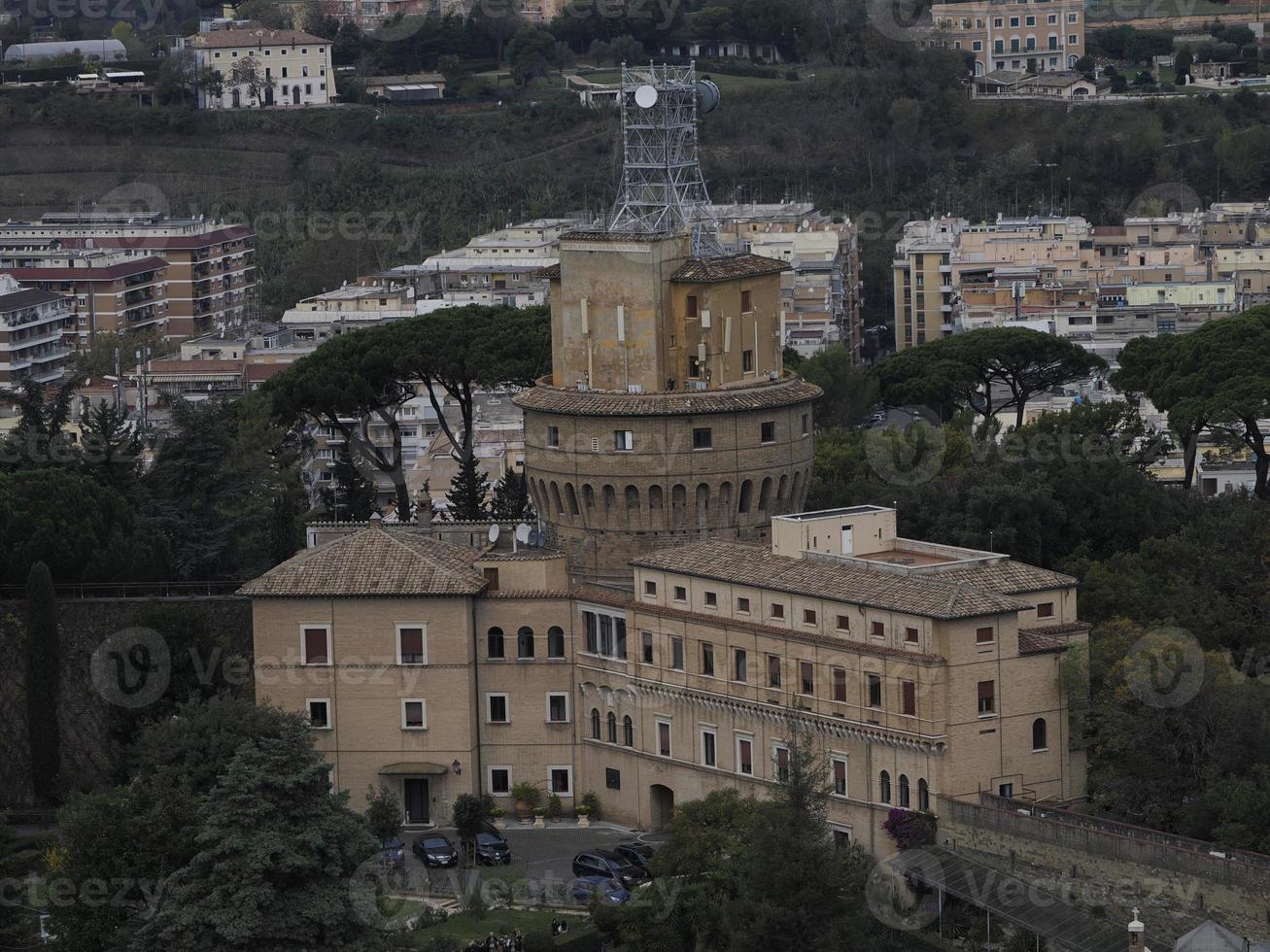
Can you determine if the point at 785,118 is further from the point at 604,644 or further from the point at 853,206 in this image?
the point at 604,644

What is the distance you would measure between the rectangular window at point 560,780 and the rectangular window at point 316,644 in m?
4.61

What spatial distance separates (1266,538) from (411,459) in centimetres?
3969

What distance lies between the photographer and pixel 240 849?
166ft

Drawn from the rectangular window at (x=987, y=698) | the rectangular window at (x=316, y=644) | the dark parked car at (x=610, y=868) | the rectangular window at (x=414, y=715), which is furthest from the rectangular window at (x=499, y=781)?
the rectangular window at (x=987, y=698)

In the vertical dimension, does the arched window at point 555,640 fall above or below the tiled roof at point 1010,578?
below

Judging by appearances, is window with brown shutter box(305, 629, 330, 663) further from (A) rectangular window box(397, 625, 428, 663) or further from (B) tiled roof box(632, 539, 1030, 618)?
(B) tiled roof box(632, 539, 1030, 618)

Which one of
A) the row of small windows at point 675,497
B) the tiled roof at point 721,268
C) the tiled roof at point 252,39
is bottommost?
the row of small windows at point 675,497

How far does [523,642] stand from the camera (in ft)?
204

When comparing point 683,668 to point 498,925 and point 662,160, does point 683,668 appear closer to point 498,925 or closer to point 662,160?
point 498,925

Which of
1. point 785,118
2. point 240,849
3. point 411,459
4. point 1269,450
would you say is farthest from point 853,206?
point 240,849

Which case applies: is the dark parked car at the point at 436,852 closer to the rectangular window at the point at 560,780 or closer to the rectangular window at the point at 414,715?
the rectangular window at the point at 414,715

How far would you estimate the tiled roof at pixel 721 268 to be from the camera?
62.9 metres

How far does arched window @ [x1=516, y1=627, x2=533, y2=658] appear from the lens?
62.2 meters

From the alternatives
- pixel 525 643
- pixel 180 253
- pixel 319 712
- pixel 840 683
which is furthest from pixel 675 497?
pixel 180 253
